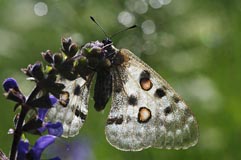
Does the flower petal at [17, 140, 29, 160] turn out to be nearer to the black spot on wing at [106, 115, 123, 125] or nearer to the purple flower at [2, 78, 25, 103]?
the purple flower at [2, 78, 25, 103]

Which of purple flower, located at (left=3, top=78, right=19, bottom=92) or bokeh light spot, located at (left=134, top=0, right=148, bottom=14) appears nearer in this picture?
purple flower, located at (left=3, top=78, right=19, bottom=92)

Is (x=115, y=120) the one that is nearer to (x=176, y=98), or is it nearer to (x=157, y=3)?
(x=176, y=98)

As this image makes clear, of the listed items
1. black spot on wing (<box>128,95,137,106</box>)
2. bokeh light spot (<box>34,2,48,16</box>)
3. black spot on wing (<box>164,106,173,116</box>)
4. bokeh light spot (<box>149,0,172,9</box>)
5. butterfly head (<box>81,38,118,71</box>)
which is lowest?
black spot on wing (<box>164,106,173,116</box>)

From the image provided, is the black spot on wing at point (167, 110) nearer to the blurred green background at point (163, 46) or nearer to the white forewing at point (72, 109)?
the white forewing at point (72, 109)

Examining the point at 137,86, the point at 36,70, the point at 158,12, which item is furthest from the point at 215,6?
the point at 36,70

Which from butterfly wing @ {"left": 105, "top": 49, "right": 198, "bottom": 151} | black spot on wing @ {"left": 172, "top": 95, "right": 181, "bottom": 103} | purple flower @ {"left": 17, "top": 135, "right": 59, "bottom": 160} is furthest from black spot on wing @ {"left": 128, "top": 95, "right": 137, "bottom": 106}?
purple flower @ {"left": 17, "top": 135, "right": 59, "bottom": 160}

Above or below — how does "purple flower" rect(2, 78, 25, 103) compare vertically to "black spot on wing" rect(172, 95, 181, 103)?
below

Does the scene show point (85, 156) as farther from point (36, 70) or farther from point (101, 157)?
point (36, 70)
